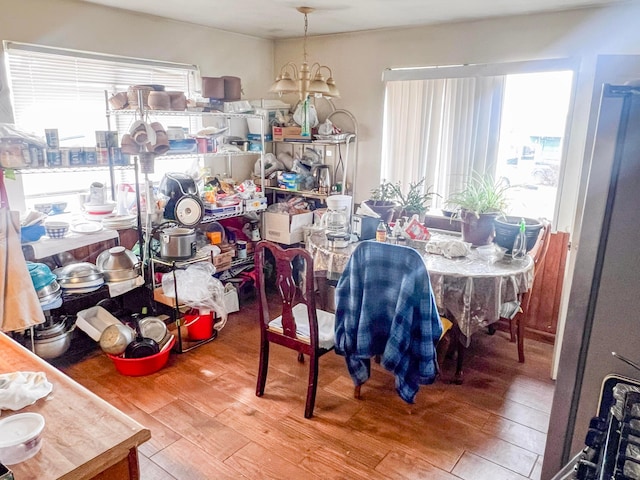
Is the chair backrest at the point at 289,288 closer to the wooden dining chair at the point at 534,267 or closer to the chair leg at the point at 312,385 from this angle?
the chair leg at the point at 312,385

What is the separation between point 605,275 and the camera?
1071 mm

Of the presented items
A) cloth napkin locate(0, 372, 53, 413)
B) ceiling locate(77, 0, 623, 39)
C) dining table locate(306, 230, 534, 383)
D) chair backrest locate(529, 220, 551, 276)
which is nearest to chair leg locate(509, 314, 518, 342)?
chair backrest locate(529, 220, 551, 276)

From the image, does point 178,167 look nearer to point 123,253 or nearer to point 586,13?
point 123,253

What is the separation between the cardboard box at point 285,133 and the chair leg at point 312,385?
2.15 meters

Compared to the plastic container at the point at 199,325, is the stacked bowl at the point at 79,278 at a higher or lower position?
higher

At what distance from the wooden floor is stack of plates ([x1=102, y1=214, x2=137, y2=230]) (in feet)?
2.83

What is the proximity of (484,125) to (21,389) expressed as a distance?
318 centimetres

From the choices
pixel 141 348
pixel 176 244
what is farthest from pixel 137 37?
pixel 141 348

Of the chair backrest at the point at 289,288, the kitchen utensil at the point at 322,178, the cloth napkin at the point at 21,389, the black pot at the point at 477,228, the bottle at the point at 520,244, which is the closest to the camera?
the cloth napkin at the point at 21,389

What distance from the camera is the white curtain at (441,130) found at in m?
3.38

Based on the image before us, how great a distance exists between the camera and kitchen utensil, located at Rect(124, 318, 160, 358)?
9.32ft

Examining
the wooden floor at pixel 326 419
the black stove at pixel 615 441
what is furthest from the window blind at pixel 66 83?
the black stove at pixel 615 441

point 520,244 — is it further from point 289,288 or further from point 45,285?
point 45,285

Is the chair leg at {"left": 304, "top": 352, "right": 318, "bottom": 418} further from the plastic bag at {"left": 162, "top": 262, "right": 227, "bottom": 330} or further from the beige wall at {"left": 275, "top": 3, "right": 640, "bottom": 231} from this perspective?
the beige wall at {"left": 275, "top": 3, "right": 640, "bottom": 231}
